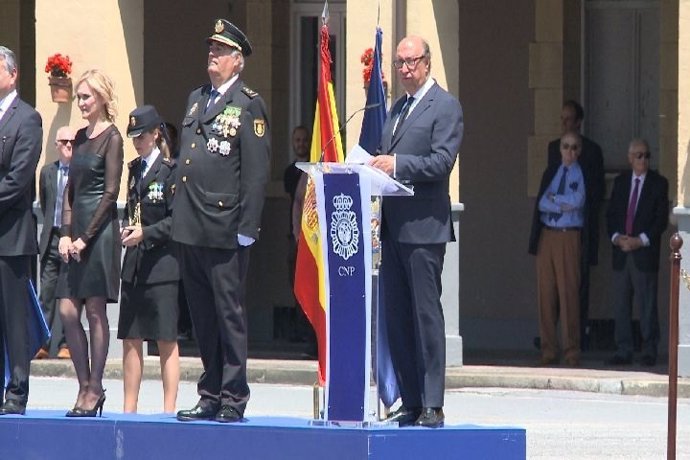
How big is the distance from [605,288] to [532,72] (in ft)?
7.11

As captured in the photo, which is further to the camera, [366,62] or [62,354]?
[62,354]

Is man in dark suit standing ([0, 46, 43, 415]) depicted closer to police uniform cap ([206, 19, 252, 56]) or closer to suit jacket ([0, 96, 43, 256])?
suit jacket ([0, 96, 43, 256])

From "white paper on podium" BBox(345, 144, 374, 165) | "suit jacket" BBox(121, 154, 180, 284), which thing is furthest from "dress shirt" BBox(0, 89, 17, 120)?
"white paper on podium" BBox(345, 144, 374, 165)

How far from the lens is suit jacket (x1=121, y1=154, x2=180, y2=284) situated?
39.6 feet

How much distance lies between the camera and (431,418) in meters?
10.3

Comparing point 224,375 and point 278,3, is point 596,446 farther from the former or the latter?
point 278,3

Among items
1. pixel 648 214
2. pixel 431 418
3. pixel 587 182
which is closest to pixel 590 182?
pixel 587 182

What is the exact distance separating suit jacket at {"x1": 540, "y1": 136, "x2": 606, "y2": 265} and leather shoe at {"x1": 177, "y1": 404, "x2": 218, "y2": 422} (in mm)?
7822

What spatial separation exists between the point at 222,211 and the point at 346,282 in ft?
2.76

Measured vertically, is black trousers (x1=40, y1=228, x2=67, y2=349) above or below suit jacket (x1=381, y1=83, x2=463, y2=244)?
below

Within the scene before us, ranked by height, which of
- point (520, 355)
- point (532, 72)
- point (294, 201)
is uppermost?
point (532, 72)

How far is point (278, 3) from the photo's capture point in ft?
65.7

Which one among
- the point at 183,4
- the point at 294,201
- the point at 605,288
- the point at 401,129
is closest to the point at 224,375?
the point at 401,129

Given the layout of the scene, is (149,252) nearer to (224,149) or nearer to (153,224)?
(153,224)
